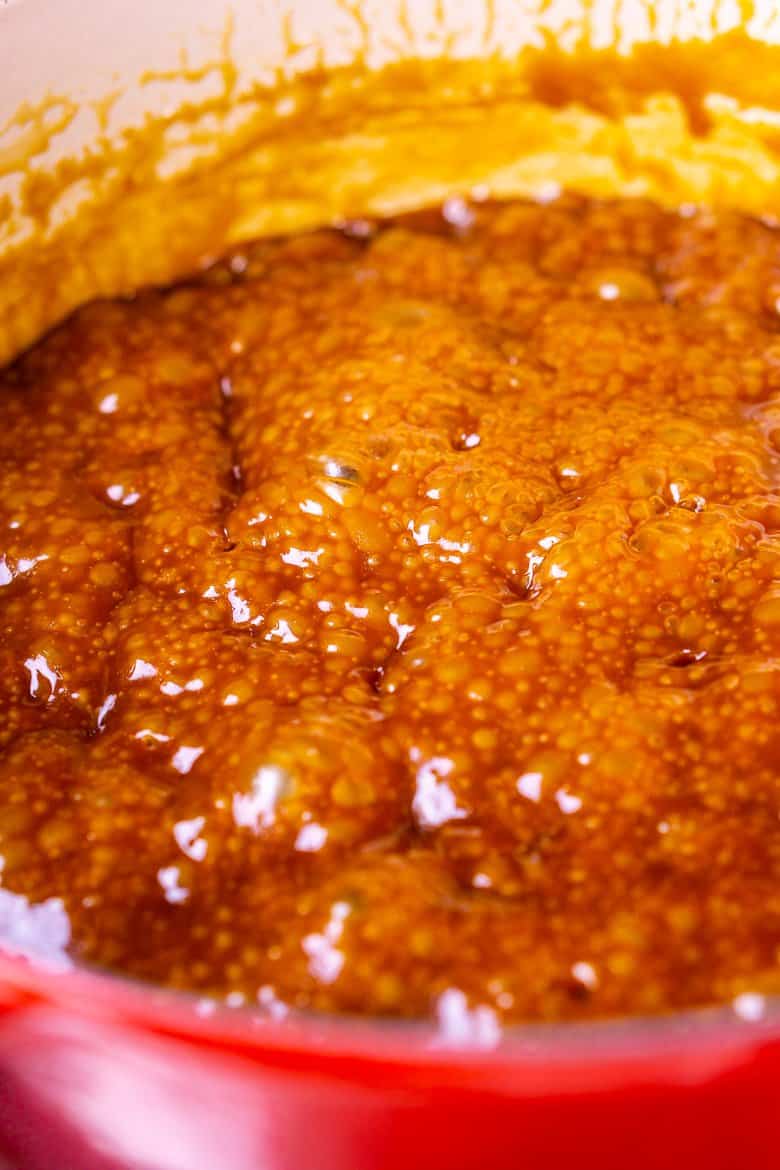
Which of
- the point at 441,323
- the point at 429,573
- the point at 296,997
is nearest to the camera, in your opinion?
the point at 296,997

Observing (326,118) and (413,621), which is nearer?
(413,621)

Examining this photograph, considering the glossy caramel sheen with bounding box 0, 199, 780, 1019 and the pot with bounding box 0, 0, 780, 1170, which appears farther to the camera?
the pot with bounding box 0, 0, 780, 1170

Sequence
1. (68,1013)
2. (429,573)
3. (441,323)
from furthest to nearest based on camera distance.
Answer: (441,323) → (429,573) → (68,1013)

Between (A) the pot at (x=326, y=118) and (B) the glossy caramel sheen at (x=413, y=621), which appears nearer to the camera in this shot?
(B) the glossy caramel sheen at (x=413, y=621)

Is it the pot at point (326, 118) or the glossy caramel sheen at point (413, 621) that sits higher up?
the pot at point (326, 118)

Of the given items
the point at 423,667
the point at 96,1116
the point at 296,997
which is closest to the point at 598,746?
the point at 423,667

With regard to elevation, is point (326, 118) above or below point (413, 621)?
above

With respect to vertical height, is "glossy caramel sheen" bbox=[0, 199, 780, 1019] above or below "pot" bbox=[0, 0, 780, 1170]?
below

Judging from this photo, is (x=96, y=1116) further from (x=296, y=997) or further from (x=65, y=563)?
(x=65, y=563)
